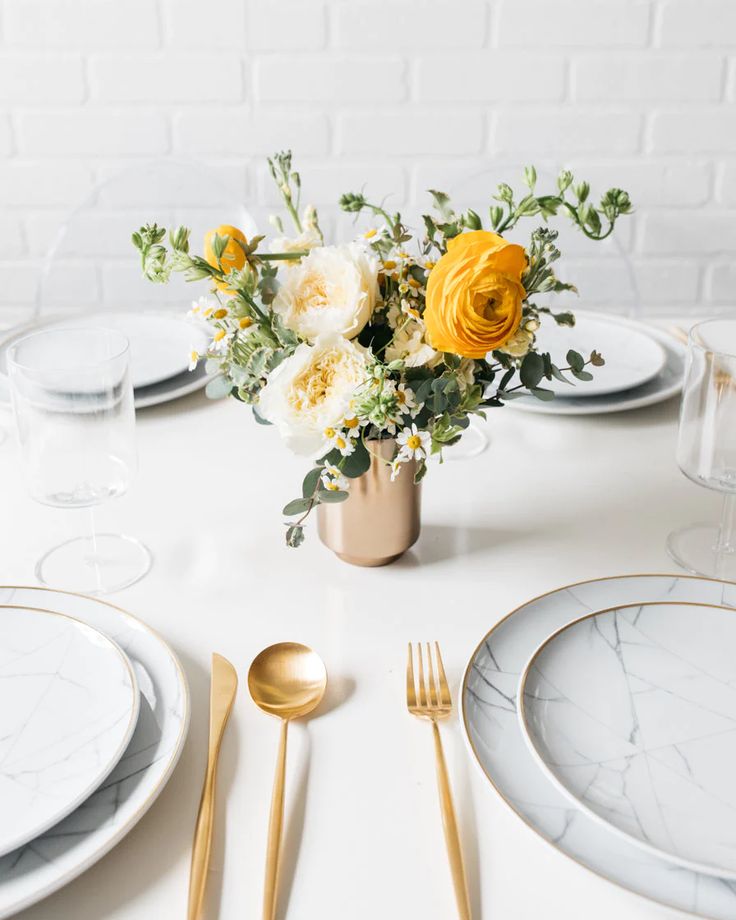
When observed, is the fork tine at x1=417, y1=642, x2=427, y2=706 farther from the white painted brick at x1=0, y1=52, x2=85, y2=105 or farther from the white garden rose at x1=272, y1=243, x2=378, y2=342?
the white painted brick at x1=0, y1=52, x2=85, y2=105

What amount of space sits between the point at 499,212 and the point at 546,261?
54mm

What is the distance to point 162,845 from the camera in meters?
0.59

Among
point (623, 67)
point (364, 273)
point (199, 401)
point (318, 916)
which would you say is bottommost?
point (318, 916)

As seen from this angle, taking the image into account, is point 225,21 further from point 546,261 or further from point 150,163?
point 546,261

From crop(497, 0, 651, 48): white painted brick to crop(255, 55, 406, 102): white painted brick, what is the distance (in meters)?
0.25

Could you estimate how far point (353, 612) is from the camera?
82cm

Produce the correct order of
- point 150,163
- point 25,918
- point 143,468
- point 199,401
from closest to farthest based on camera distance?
point 25,918
point 143,468
point 199,401
point 150,163

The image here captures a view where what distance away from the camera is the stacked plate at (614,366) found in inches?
44.9

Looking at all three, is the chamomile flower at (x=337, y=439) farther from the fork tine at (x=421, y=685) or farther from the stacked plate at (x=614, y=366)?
the stacked plate at (x=614, y=366)

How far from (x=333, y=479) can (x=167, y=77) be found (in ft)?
5.33

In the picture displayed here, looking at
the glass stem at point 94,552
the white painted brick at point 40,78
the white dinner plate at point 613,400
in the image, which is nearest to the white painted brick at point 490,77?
the white painted brick at point 40,78

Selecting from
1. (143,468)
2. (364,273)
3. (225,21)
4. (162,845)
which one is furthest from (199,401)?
(225,21)

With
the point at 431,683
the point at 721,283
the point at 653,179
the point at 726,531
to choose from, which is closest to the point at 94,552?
the point at 431,683

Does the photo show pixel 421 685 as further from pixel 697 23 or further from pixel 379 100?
pixel 697 23
